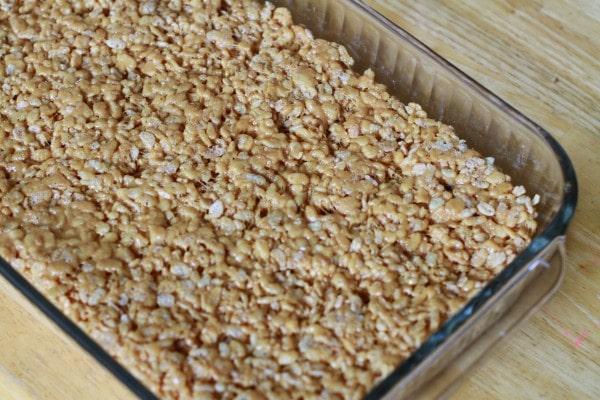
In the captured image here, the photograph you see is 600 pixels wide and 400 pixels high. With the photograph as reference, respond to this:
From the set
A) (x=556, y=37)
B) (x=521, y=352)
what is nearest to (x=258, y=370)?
(x=521, y=352)

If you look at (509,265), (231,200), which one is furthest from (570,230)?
(231,200)

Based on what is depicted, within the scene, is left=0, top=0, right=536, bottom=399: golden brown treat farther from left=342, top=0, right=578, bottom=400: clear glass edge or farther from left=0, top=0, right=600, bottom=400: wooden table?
left=0, top=0, right=600, bottom=400: wooden table

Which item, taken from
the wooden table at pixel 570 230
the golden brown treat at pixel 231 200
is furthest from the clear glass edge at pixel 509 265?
the wooden table at pixel 570 230

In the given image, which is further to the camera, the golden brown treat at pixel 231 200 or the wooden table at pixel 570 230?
the wooden table at pixel 570 230

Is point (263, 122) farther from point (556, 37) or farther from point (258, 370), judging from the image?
point (556, 37)

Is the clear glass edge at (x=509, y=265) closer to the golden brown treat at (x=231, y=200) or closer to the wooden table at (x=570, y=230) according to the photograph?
the golden brown treat at (x=231, y=200)

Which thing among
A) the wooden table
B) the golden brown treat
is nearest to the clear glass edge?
the golden brown treat

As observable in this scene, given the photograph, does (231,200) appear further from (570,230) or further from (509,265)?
(570,230)
